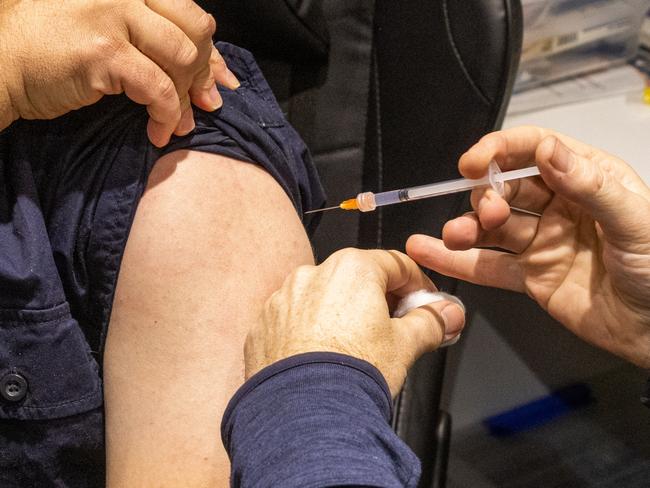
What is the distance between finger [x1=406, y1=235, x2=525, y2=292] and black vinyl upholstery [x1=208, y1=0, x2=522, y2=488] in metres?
0.10

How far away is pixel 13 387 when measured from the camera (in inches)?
35.8

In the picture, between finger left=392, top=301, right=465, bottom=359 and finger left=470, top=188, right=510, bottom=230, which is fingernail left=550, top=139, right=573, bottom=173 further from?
finger left=392, top=301, right=465, bottom=359

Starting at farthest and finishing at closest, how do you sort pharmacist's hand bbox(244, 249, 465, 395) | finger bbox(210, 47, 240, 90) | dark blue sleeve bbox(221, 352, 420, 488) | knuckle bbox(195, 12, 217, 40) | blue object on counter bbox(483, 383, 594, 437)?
blue object on counter bbox(483, 383, 594, 437)
finger bbox(210, 47, 240, 90)
knuckle bbox(195, 12, 217, 40)
pharmacist's hand bbox(244, 249, 465, 395)
dark blue sleeve bbox(221, 352, 420, 488)

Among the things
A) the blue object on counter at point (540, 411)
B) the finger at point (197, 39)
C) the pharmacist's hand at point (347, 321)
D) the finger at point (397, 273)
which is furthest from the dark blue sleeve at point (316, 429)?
the blue object on counter at point (540, 411)

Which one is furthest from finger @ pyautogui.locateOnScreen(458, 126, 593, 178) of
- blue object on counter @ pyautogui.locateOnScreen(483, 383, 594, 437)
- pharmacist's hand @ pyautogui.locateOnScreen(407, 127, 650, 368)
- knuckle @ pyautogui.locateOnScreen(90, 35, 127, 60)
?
blue object on counter @ pyautogui.locateOnScreen(483, 383, 594, 437)

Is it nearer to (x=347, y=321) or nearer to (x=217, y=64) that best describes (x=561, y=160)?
(x=347, y=321)

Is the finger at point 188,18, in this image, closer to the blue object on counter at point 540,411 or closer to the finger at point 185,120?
the finger at point 185,120

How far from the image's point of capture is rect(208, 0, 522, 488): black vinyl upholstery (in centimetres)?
110

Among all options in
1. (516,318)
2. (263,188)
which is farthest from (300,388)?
(516,318)

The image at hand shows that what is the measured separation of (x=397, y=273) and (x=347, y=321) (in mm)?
136

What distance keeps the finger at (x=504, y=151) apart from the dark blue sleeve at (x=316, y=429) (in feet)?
0.91

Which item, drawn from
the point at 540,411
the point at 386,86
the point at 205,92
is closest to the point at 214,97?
the point at 205,92

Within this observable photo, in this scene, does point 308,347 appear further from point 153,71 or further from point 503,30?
point 503,30

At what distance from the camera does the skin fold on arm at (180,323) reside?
0.89m
